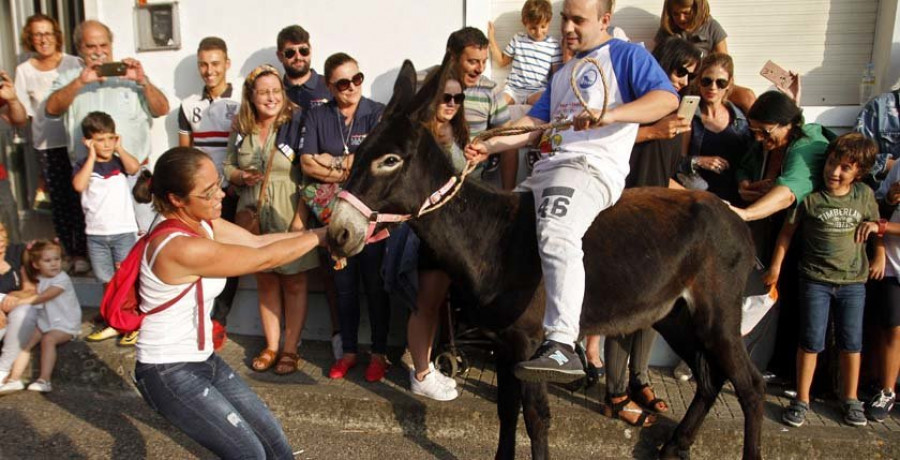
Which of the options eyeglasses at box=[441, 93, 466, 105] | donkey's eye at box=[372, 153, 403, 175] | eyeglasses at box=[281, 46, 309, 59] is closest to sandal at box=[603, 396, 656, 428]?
eyeglasses at box=[441, 93, 466, 105]

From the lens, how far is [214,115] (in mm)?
5668

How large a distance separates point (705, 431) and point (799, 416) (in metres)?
0.65

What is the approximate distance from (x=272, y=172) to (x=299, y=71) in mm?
944

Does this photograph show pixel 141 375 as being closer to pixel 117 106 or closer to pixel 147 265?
pixel 147 265

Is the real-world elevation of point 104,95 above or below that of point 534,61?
below

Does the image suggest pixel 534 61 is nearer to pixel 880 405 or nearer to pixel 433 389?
pixel 433 389

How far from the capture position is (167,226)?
2955 millimetres

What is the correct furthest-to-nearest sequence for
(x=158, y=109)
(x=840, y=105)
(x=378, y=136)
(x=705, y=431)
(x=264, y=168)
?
(x=158, y=109)
(x=840, y=105)
(x=264, y=168)
(x=705, y=431)
(x=378, y=136)

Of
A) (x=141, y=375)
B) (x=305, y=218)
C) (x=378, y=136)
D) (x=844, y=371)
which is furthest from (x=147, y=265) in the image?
(x=844, y=371)

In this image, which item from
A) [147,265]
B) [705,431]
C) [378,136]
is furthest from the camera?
[705,431]

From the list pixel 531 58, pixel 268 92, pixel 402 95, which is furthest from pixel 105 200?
pixel 531 58

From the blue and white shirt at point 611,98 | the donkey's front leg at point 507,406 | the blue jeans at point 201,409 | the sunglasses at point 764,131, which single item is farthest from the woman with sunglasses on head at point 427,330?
the sunglasses at point 764,131

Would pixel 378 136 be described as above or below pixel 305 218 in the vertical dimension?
above

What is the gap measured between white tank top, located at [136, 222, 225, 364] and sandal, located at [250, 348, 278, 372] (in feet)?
7.32
